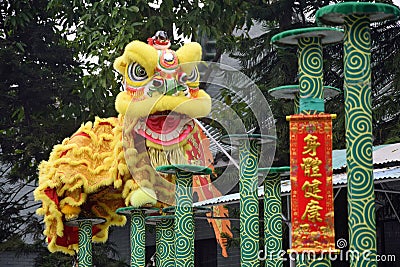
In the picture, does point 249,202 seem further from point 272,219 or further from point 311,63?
point 311,63

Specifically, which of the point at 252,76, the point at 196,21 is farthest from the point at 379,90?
the point at 196,21

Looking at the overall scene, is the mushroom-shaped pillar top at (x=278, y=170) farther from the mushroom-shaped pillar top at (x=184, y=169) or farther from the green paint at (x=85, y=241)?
the green paint at (x=85, y=241)

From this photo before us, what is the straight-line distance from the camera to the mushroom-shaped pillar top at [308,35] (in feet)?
15.2

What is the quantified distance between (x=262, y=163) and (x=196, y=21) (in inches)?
159

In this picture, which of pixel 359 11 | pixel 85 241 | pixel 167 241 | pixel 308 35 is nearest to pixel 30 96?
pixel 85 241

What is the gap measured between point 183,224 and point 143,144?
55.3 inches

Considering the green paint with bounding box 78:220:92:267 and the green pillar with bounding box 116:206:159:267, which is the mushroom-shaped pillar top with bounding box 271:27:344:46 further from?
the green paint with bounding box 78:220:92:267

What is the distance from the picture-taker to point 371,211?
4.20 meters

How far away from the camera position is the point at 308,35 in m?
4.65

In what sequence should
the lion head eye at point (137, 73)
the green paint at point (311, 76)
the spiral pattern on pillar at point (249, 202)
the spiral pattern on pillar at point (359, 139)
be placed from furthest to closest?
the lion head eye at point (137, 73) → the spiral pattern on pillar at point (249, 202) → the green paint at point (311, 76) → the spiral pattern on pillar at point (359, 139)

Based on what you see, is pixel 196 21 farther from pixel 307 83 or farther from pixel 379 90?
pixel 307 83

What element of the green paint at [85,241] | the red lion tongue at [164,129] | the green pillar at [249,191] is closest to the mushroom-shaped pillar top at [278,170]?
the green pillar at [249,191]

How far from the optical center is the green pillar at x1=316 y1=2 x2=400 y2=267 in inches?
164

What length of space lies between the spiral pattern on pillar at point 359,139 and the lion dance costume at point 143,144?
3084 millimetres
